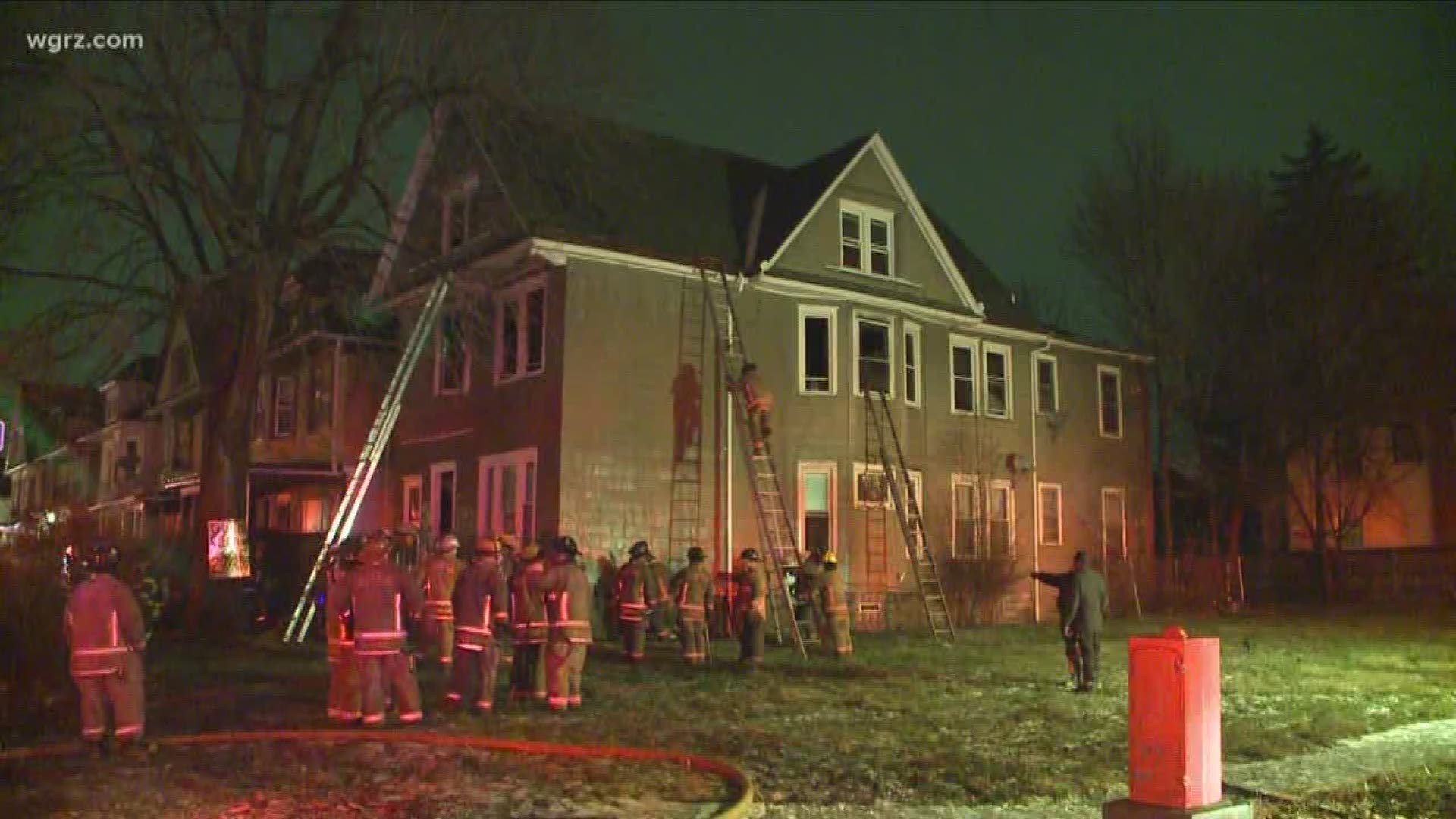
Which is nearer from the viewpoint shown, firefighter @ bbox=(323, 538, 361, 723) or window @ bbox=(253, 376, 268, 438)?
firefighter @ bbox=(323, 538, 361, 723)

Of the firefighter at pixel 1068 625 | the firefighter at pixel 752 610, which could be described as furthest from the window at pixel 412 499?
the firefighter at pixel 1068 625

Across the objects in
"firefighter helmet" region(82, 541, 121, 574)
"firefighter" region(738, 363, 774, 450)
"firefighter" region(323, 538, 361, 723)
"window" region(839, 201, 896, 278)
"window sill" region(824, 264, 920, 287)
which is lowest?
"firefighter" region(323, 538, 361, 723)

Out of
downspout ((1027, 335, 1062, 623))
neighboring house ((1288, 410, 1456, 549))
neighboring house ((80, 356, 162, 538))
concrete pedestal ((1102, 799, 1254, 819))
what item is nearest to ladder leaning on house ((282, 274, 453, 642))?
downspout ((1027, 335, 1062, 623))

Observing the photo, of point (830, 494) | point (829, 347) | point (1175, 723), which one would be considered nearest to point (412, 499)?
point (830, 494)

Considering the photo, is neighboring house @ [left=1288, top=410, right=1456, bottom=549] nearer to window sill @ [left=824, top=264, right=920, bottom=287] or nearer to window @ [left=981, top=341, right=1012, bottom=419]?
window @ [left=981, top=341, right=1012, bottom=419]

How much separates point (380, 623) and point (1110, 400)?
25.2m

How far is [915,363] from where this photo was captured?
1068 inches

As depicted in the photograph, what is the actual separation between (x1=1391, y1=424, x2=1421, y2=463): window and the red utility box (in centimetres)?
3913

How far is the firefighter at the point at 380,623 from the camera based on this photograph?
1160 centimetres

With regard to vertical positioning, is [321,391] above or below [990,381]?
below

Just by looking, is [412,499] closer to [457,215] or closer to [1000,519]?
[457,215]

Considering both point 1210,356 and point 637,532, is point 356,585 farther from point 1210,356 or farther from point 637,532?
point 1210,356

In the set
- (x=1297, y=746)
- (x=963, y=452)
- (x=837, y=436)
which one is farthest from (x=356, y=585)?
(x=963, y=452)

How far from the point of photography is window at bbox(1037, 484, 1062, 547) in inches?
1196
